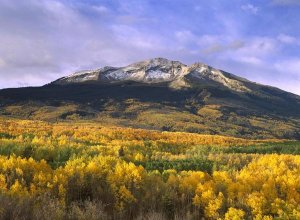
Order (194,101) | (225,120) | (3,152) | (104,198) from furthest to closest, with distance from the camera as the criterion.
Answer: (194,101) < (225,120) < (3,152) < (104,198)

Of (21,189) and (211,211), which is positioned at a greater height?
(21,189)

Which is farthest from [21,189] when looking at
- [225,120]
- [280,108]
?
[280,108]

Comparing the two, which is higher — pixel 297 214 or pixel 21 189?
pixel 21 189

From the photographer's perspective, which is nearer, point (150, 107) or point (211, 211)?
point (211, 211)

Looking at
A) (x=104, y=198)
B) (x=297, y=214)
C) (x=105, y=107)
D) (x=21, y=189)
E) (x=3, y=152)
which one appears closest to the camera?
(x=21, y=189)

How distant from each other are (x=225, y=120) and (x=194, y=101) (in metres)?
39.7

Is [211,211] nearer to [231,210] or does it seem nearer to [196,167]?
[231,210]

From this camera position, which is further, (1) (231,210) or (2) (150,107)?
(2) (150,107)

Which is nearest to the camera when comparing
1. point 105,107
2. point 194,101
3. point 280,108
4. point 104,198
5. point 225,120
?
point 104,198

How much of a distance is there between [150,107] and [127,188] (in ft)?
477

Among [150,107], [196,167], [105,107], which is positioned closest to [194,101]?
[150,107]

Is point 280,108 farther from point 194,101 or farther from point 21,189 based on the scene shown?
point 21,189

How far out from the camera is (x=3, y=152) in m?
Result: 17.9

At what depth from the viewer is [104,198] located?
35.4ft
